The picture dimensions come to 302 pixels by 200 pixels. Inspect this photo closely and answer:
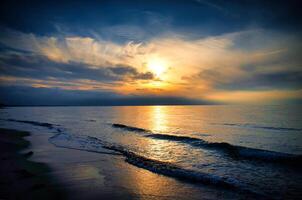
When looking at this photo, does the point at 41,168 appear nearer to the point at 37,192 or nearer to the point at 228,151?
the point at 37,192

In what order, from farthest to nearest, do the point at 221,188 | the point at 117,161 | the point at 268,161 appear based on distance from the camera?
the point at 268,161 → the point at 117,161 → the point at 221,188

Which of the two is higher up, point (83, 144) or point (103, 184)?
point (103, 184)

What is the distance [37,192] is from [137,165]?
21.0ft

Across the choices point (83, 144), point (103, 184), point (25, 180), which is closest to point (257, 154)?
point (103, 184)

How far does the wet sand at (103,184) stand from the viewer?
8516mm

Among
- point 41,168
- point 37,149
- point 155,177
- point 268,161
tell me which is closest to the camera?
point 155,177

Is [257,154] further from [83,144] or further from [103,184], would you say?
[83,144]

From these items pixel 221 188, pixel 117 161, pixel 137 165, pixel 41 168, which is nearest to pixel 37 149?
pixel 41 168

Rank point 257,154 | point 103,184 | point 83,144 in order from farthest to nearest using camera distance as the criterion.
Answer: point 83,144 → point 257,154 → point 103,184

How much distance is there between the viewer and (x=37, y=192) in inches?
332

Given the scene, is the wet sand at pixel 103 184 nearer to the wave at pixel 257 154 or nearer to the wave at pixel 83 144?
the wave at pixel 83 144

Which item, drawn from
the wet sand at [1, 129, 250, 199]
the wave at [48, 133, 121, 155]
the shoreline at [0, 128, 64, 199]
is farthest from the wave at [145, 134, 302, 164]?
the shoreline at [0, 128, 64, 199]

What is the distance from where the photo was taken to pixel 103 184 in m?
9.69

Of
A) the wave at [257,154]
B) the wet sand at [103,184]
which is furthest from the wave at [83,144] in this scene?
the wave at [257,154]
